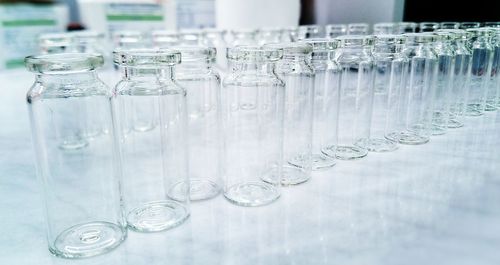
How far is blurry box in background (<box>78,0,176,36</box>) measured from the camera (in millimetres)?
2096

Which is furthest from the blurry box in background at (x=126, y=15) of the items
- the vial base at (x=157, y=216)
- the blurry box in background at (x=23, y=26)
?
the vial base at (x=157, y=216)

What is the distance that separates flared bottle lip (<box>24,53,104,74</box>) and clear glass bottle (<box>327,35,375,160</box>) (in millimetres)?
452

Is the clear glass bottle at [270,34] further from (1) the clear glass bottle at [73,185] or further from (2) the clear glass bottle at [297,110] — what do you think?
(1) the clear glass bottle at [73,185]

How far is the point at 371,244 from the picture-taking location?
1.63ft

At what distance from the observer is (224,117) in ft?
2.25

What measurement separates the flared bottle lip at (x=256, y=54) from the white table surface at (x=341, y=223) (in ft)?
0.70

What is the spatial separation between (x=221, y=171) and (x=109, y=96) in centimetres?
26

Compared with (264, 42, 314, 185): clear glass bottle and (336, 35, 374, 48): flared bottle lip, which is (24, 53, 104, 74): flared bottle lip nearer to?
(264, 42, 314, 185): clear glass bottle

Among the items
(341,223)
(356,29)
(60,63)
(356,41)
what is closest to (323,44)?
(356,41)

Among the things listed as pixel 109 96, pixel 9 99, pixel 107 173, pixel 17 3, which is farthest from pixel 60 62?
pixel 17 3

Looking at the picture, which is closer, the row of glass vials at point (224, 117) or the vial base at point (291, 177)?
the row of glass vials at point (224, 117)

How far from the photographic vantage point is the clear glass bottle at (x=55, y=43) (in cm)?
95

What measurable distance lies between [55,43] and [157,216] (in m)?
0.60

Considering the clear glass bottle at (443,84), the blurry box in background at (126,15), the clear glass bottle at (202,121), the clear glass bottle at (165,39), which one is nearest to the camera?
the clear glass bottle at (202,121)
